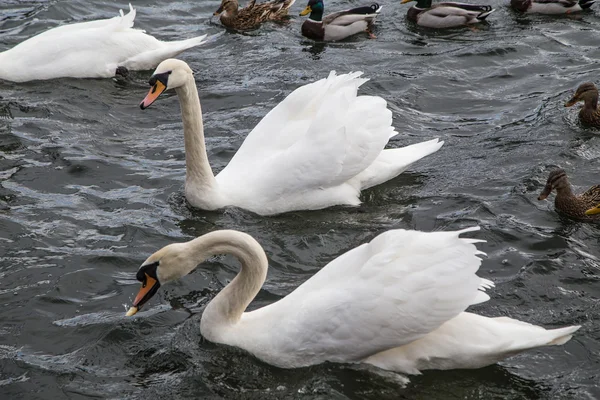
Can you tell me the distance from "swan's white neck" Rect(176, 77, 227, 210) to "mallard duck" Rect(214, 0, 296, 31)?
19.8 feet

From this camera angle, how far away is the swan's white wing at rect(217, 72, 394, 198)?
892cm

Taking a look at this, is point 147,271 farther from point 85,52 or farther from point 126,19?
point 126,19

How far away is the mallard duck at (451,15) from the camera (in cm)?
1470

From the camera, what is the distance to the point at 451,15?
48.5 ft

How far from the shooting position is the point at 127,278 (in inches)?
316

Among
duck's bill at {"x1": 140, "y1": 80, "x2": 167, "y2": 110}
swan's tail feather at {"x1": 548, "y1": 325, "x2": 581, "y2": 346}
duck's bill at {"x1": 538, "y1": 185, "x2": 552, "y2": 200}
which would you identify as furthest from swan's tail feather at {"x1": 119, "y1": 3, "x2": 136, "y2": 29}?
swan's tail feather at {"x1": 548, "y1": 325, "x2": 581, "y2": 346}

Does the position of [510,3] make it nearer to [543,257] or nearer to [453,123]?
[453,123]

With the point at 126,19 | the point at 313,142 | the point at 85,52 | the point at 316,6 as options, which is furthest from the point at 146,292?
the point at 316,6

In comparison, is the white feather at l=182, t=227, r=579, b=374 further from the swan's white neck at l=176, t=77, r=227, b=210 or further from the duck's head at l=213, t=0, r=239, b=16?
the duck's head at l=213, t=0, r=239, b=16

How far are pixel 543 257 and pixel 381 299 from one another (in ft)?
7.74

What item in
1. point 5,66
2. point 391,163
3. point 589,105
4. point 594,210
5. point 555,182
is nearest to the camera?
point 594,210

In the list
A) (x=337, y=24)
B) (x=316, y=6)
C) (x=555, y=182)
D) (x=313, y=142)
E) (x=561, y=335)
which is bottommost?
(x=555, y=182)

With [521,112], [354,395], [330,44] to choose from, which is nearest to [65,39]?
[330,44]

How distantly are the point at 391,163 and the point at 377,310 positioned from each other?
11.1 ft
